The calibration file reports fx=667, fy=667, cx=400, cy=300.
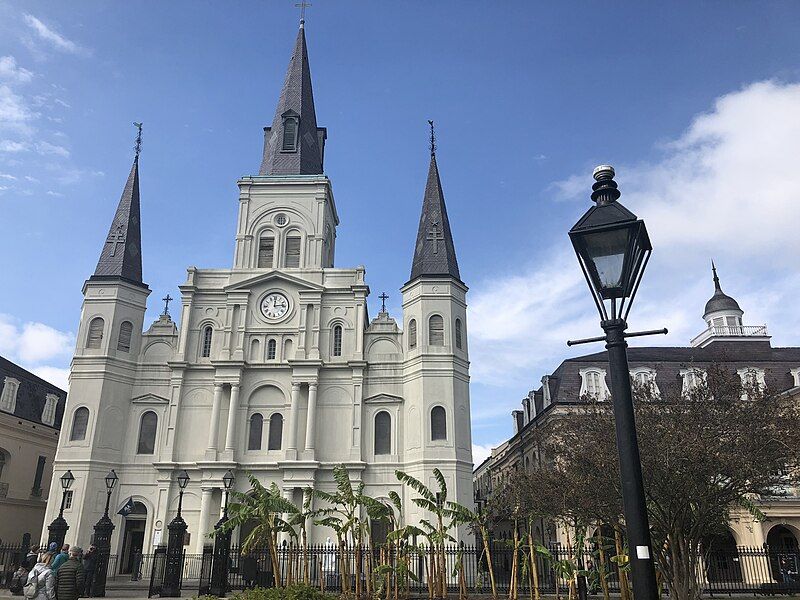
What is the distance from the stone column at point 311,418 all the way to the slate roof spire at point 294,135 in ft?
51.7

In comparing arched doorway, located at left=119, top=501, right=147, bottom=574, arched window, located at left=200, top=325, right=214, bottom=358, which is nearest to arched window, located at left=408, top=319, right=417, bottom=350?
arched window, located at left=200, top=325, right=214, bottom=358

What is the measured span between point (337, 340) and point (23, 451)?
73.6ft

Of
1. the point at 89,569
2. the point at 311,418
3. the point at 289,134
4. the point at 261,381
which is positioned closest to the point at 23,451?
the point at 261,381

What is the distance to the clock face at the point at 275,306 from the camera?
4075 centimetres

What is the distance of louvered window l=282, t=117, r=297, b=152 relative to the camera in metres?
47.0

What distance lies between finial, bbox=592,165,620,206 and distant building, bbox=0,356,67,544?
149ft

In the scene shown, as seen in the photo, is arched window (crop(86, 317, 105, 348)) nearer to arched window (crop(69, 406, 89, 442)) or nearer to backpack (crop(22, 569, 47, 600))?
arched window (crop(69, 406, 89, 442))

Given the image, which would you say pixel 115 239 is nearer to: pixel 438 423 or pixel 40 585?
pixel 438 423

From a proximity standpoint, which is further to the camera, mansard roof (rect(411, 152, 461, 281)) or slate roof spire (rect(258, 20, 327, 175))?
slate roof spire (rect(258, 20, 327, 175))

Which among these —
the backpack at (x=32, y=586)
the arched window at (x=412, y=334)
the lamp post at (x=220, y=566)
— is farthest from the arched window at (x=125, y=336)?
the backpack at (x=32, y=586)

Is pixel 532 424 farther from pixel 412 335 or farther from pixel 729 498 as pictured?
pixel 729 498

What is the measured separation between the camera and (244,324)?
40312 mm

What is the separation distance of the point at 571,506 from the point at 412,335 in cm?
1827

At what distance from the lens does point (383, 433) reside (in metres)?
38.3
